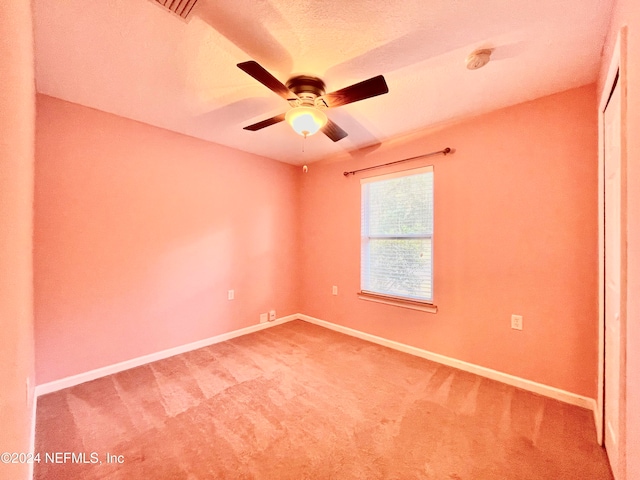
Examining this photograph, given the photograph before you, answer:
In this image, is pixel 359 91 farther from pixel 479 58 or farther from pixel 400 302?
pixel 400 302

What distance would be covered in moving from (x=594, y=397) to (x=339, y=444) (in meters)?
2.01

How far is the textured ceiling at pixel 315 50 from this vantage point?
4.43ft

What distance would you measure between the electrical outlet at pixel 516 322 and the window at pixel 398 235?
72 cm

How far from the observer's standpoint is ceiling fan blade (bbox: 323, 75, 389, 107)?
1.49 m

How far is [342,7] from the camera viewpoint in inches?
52.2

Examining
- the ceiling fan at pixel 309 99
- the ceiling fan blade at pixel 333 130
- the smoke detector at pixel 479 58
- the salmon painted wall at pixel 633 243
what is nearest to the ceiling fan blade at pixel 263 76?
the ceiling fan at pixel 309 99

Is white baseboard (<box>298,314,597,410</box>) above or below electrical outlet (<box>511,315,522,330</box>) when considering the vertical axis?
below

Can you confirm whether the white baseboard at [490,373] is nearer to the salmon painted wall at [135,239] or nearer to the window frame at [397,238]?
the window frame at [397,238]

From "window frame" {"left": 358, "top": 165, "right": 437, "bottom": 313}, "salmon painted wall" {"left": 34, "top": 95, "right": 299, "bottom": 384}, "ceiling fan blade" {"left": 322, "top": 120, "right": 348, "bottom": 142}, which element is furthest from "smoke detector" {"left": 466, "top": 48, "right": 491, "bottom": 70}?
"salmon painted wall" {"left": 34, "top": 95, "right": 299, "bottom": 384}

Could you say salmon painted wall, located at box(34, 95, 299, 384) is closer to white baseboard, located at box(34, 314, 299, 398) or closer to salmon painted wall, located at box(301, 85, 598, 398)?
white baseboard, located at box(34, 314, 299, 398)

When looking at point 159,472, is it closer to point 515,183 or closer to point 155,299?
point 155,299

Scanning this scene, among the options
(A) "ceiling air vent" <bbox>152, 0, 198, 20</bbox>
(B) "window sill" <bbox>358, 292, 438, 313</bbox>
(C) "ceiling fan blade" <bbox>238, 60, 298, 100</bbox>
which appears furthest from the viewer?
(B) "window sill" <bbox>358, 292, 438, 313</bbox>

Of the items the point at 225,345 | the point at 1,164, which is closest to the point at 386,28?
the point at 1,164

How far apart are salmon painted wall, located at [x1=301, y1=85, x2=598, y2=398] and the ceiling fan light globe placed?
58.9 inches
